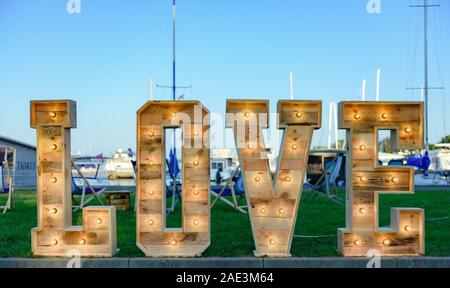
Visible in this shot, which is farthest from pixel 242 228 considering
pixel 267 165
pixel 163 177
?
pixel 163 177

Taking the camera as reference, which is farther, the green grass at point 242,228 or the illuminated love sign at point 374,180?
the green grass at point 242,228

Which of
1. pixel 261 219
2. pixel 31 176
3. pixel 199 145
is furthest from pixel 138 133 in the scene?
pixel 31 176

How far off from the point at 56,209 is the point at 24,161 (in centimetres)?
1973

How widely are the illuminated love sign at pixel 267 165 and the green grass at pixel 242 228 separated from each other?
1.09 feet

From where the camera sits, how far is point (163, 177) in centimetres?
545

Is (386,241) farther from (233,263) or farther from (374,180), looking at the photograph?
(233,263)

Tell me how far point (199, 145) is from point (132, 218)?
3.61 m

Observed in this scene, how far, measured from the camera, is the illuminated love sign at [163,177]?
539cm

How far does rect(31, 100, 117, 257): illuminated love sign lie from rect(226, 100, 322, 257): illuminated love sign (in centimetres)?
175

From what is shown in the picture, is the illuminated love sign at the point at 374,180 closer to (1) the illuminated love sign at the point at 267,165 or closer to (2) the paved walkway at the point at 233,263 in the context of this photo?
(2) the paved walkway at the point at 233,263

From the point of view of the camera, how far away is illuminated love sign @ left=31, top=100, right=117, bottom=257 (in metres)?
5.41

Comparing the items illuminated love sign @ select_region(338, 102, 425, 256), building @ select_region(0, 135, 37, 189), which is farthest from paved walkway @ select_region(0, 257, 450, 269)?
building @ select_region(0, 135, 37, 189)

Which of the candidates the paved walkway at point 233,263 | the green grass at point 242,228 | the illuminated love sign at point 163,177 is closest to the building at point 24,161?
the green grass at point 242,228

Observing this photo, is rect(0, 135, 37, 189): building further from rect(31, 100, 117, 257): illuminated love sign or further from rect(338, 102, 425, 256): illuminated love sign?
rect(338, 102, 425, 256): illuminated love sign
